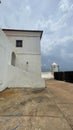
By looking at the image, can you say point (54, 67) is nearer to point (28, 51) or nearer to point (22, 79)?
point (28, 51)

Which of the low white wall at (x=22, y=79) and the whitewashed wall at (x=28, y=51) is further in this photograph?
the whitewashed wall at (x=28, y=51)

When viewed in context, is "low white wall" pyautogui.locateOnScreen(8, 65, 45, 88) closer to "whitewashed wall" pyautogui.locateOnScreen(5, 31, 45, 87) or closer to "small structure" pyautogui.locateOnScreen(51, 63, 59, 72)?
"whitewashed wall" pyautogui.locateOnScreen(5, 31, 45, 87)

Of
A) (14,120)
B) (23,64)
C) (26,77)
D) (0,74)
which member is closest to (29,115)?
(14,120)

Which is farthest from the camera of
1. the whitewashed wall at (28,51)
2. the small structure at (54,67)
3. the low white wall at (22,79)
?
the small structure at (54,67)

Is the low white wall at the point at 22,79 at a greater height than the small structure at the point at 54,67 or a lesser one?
lesser

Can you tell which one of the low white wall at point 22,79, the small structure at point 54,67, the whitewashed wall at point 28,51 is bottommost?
the low white wall at point 22,79

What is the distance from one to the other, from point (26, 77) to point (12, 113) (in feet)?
13.8

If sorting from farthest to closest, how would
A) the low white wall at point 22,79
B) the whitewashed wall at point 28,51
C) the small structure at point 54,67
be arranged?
the small structure at point 54,67, the whitewashed wall at point 28,51, the low white wall at point 22,79

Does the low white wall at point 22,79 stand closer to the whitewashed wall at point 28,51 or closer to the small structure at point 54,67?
the whitewashed wall at point 28,51

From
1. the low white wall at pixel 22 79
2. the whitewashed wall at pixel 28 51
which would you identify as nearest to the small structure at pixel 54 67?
the whitewashed wall at pixel 28 51

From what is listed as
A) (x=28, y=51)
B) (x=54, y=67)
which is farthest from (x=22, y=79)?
(x=54, y=67)

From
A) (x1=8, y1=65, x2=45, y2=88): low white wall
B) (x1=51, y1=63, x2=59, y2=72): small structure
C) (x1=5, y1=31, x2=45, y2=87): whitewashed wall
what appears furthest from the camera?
(x1=51, y1=63, x2=59, y2=72): small structure

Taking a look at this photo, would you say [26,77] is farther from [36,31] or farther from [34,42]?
[36,31]

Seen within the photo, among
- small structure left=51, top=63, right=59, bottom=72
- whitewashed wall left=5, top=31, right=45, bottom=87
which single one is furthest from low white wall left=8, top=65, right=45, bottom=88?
small structure left=51, top=63, right=59, bottom=72
